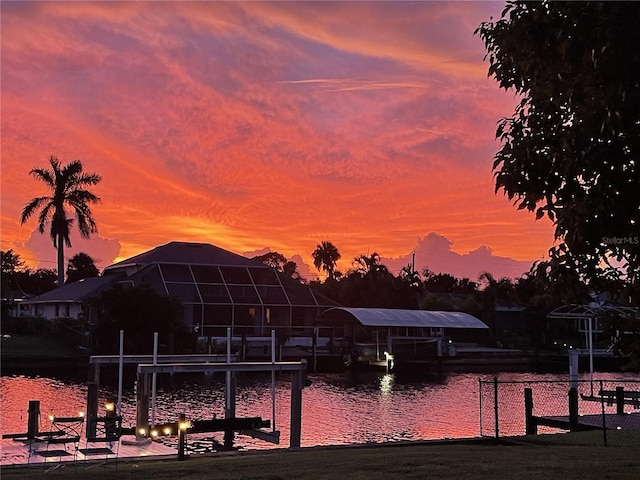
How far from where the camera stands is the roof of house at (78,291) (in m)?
77.1

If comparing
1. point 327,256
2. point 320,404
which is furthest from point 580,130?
point 327,256

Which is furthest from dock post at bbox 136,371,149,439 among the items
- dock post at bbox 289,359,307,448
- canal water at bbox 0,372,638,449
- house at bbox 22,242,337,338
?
house at bbox 22,242,337,338

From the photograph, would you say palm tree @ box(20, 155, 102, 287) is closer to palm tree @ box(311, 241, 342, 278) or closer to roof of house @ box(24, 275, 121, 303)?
roof of house @ box(24, 275, 121, 303)

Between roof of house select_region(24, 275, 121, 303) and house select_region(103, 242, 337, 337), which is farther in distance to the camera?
roof of house select_region(24, 275, 121, 303)

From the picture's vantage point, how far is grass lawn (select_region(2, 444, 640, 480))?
12727mm

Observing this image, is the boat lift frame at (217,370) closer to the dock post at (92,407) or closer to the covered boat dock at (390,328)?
the dock post at (92,407)

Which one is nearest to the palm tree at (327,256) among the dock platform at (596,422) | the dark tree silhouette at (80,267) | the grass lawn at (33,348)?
the dark tree silhouette at (80,267)

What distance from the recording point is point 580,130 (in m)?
6.67

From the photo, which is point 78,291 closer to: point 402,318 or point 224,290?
point 224,290

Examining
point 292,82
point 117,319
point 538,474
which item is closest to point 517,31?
point 538,474

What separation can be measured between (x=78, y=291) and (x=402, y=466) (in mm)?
71834

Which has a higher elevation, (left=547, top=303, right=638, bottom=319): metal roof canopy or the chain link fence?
(left=547, top=303, right=638, bottom=319): metal roof canopy

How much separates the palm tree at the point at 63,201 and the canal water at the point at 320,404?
1141 inches

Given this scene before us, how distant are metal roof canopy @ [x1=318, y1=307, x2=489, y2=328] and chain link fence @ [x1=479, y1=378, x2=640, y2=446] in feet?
59.5
